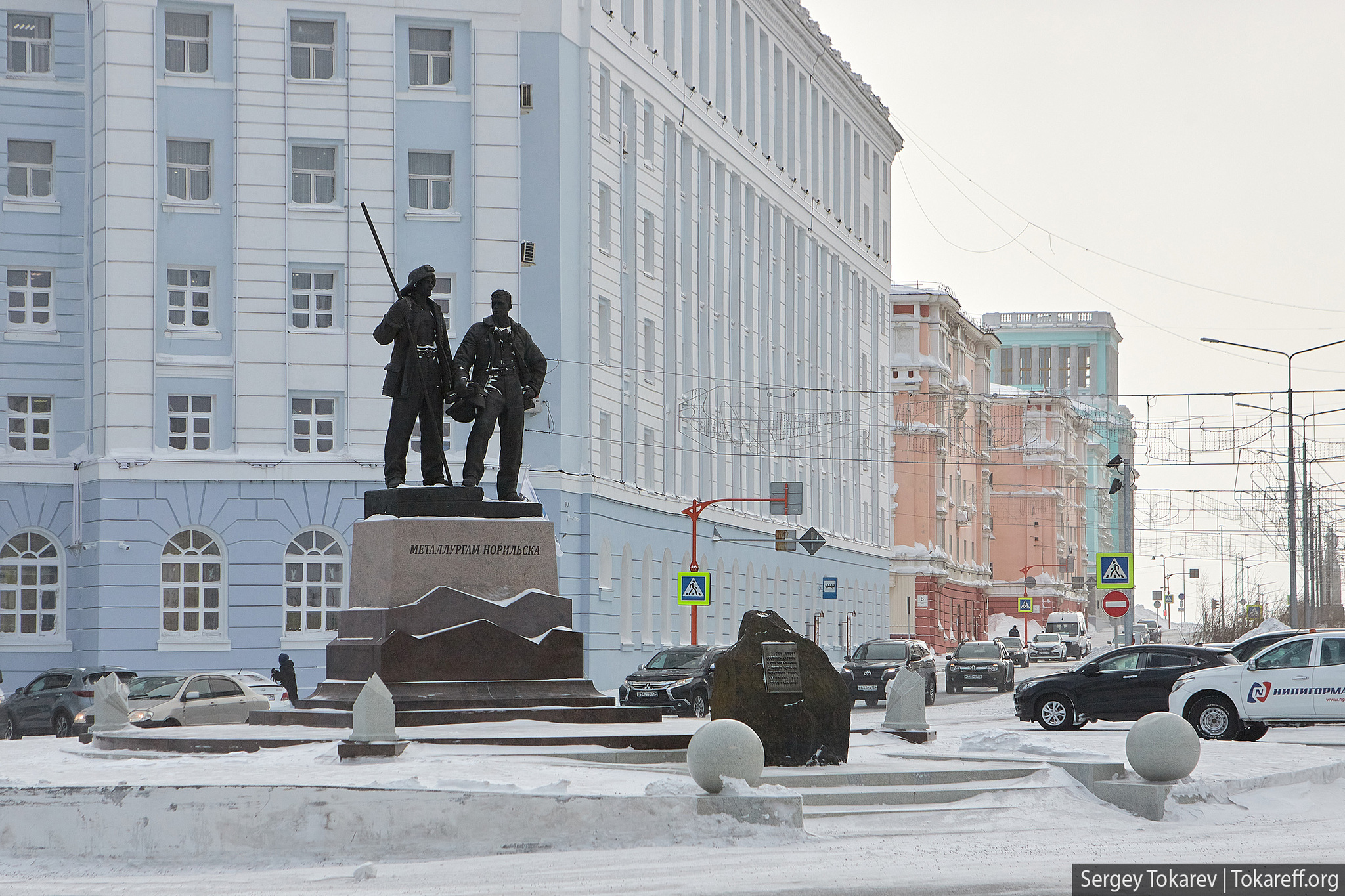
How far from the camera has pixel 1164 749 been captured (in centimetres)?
1572

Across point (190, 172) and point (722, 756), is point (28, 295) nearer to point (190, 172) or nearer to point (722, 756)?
point (190, 172)

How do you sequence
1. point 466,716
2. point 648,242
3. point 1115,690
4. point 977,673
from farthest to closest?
point 648,242
point 977,673
point 1115,690
point 466,716

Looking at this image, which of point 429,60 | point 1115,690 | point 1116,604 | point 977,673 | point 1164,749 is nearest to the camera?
point 1164,749

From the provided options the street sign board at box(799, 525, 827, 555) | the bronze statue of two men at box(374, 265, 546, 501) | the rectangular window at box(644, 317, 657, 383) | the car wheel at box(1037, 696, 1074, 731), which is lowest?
the car wheel at box(1037, 696, 1074, 731)

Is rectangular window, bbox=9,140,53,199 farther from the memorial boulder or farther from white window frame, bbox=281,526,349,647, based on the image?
the memorial boulder

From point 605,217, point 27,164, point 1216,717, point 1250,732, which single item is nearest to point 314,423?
point 27,164

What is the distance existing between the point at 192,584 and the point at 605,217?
14.5 m

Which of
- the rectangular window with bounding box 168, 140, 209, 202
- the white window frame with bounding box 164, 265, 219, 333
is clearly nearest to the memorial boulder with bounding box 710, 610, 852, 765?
the white window frame with bounding box 164, 265, 219, 333

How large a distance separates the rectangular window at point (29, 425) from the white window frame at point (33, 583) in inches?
78.3

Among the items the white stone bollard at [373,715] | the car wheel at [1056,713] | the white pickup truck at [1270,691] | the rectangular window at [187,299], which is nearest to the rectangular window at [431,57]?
the rectangular window at [187,299]

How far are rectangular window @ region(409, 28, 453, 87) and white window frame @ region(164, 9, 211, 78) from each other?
4.88 meters

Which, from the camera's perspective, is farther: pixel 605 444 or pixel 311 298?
pixel 605 444

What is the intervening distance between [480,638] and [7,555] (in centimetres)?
2888

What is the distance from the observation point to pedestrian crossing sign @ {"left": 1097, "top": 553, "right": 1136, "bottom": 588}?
37.1 metres
